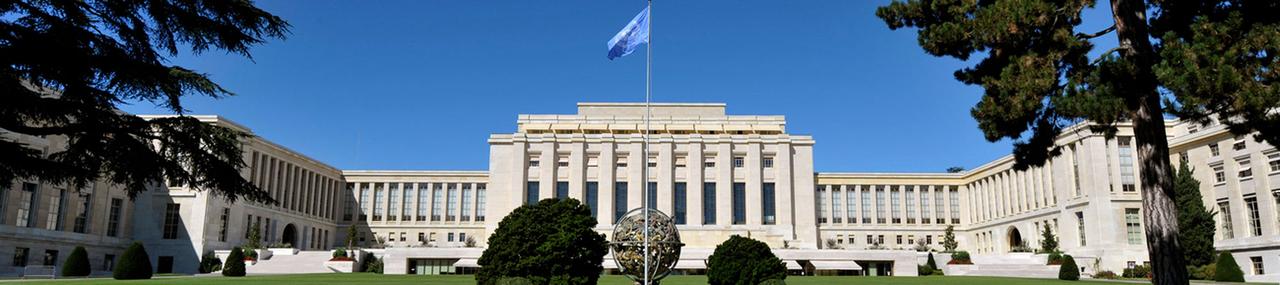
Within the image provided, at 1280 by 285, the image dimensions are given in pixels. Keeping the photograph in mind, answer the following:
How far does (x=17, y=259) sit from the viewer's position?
Answer: 42.6m

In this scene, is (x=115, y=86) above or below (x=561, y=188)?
below

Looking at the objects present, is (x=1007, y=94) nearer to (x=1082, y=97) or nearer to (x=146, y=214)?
(x=1082, y=97)

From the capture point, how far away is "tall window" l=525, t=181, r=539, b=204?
6642cm

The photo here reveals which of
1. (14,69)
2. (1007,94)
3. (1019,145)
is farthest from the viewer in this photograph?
(1019,145)

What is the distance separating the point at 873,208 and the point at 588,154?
84.8 feet

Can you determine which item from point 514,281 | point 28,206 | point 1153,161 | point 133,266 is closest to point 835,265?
point 514,281

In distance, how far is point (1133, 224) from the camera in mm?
51312

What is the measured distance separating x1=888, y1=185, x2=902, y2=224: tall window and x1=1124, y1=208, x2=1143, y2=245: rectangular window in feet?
76.5

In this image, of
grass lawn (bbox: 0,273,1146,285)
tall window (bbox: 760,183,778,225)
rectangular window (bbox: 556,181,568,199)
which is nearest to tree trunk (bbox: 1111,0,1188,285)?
grass lawn (bbox: 0,273,1146,285)

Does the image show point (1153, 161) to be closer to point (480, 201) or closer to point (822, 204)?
point (822, 204)

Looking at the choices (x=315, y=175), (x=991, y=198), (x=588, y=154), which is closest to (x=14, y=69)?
(x=588, y=154)

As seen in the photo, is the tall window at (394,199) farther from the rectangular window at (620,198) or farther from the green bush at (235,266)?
the green bush at (235,266)

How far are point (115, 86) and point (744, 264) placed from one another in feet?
48.4

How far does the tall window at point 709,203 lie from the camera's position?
6650cm
